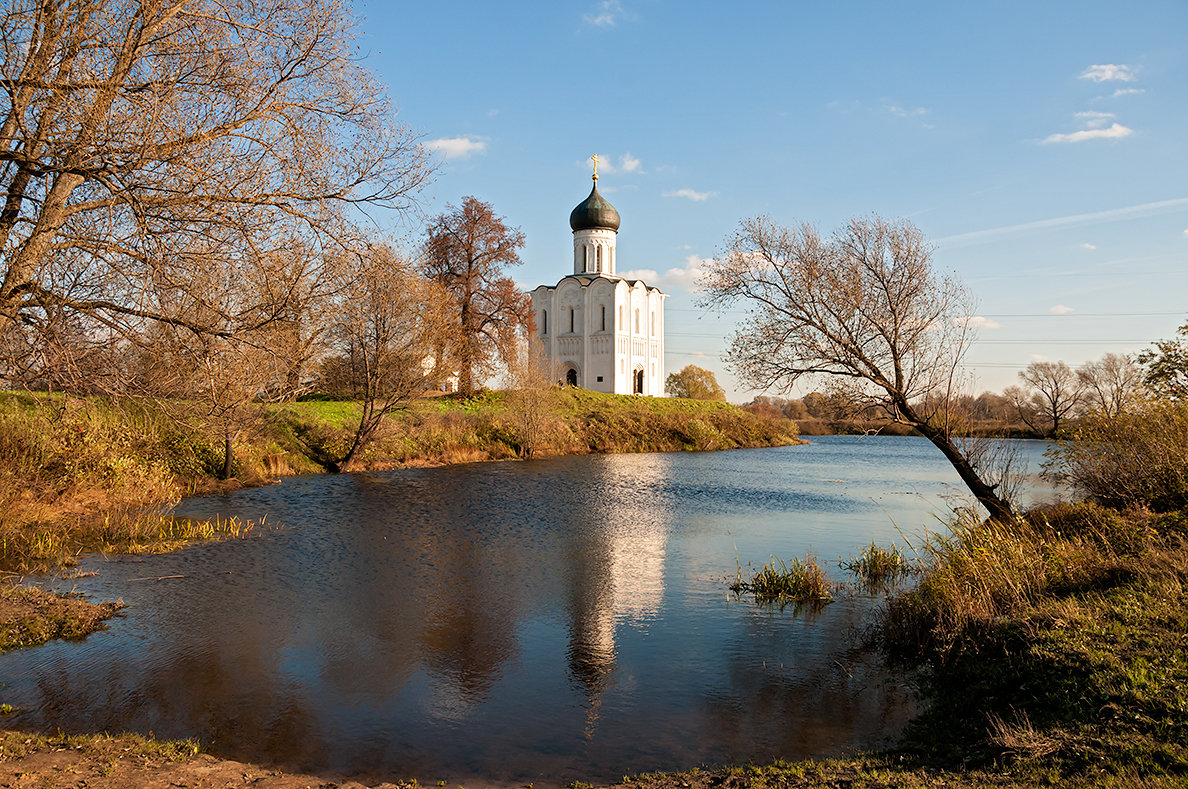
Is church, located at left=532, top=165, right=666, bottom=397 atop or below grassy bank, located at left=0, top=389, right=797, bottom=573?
atop

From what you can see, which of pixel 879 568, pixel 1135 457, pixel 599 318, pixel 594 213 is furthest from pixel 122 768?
pixel 594 213

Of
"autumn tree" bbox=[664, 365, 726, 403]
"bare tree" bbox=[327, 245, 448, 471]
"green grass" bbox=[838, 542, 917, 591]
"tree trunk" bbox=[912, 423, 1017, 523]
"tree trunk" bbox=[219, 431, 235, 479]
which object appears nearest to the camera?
"green grass" bbox=[838, 542, 917, 591]

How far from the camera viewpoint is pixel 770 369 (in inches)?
553

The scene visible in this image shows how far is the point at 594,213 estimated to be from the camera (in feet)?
201

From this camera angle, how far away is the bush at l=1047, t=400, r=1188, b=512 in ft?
31.5

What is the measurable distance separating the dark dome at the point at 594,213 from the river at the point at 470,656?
47.4m

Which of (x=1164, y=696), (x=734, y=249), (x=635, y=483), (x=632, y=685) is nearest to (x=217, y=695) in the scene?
(x=632, y=685)

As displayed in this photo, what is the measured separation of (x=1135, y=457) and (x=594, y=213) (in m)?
54.1

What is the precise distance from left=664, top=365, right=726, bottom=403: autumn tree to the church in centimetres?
1124

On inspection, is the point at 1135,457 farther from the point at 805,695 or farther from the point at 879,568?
the point at 805,695

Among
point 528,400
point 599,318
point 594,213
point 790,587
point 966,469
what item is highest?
point 594,213

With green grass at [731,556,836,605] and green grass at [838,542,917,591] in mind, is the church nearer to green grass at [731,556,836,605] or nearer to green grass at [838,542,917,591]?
green grass at [838,542,917,591]

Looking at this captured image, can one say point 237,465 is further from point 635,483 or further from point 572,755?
point 572,755

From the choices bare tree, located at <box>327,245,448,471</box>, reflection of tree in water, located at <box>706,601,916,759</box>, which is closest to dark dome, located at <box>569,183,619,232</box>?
bare tree, located at <box>327,245,448,471</box>
